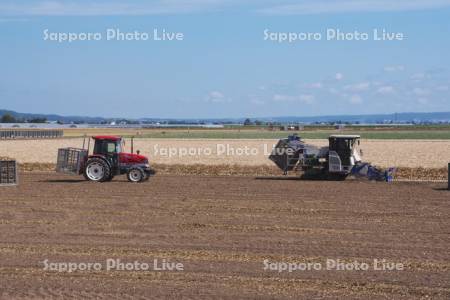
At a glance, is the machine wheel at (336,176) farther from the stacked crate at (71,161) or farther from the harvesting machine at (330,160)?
the stacked crate at (71,161)

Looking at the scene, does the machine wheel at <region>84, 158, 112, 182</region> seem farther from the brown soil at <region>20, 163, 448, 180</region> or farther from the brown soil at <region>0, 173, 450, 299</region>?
the brown soil at <region>20, 163, 448, 180</region>

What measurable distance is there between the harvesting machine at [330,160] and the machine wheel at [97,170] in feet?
22.4

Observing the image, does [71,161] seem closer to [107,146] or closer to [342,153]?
[107,146]

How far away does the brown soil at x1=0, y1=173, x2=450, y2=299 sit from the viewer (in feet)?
36.1

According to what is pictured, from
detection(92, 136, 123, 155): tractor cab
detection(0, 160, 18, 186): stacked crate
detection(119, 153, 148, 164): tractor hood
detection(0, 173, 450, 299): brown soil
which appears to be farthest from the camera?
detection(119, 153, 148, 164): tractor hood

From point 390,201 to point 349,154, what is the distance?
7.39 metres

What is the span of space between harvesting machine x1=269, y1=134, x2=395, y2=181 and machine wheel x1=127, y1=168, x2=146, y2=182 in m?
5.75

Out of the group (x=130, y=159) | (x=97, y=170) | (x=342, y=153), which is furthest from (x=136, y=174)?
(x=342, y=153)

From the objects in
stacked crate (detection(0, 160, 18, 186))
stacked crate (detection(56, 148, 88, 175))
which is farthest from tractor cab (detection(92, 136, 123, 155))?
stacked crate (detection(0, 160, 18, 186))

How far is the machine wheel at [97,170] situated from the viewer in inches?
1046

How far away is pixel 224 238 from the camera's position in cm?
1499

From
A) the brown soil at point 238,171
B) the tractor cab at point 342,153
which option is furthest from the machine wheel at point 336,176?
the brown soil at point 238,171

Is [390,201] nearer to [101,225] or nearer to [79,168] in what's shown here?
[101,225]

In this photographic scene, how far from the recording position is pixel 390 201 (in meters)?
21.5
